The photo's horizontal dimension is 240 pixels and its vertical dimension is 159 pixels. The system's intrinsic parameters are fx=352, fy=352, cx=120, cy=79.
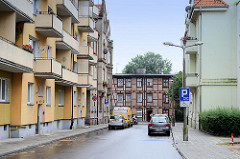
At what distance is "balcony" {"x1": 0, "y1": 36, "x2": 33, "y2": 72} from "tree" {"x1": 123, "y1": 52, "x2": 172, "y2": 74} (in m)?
78.4

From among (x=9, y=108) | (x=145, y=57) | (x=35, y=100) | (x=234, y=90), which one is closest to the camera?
(x=9, y=108)

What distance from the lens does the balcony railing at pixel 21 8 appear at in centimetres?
1846

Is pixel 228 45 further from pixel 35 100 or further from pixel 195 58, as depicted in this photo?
pixel 35 100

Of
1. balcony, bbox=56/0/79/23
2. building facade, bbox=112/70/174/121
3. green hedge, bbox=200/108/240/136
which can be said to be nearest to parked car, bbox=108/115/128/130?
balcony, bbox=56/0/79/23

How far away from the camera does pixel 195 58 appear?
126ft

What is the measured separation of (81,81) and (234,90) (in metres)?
14.7

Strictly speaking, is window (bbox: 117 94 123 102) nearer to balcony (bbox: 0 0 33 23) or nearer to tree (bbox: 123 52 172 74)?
tree (bbox: 123 52 172 74)

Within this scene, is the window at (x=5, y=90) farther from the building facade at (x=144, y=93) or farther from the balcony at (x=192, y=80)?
the building facade at (x=144, y=93)

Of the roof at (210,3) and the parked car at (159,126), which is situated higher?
the roof at (210,3)

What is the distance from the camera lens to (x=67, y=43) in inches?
1165

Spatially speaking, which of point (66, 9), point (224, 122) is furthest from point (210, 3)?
point (66, 9)

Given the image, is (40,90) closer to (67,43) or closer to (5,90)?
(5,90)

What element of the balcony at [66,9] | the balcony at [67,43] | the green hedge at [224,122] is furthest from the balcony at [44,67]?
the green hedge at [224,122]

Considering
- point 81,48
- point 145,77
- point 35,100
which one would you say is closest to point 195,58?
point 81,48
